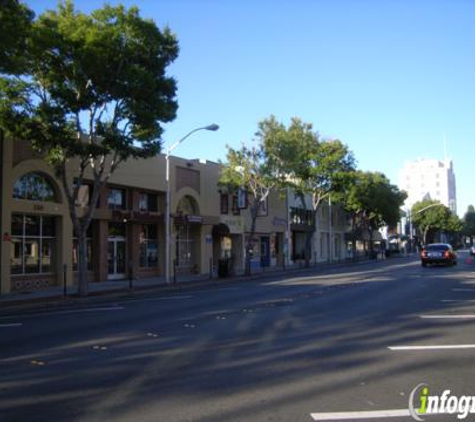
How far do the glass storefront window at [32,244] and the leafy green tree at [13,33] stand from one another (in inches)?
309

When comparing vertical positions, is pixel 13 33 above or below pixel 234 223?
above

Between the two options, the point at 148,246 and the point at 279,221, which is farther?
the point at 279,221

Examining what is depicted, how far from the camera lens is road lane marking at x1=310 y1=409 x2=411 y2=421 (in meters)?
5.74

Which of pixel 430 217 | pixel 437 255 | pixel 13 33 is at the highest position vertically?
pixel 13 33

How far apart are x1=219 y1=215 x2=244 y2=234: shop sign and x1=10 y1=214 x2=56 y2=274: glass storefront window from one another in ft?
47.0

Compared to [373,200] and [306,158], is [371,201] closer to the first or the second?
[373,200]

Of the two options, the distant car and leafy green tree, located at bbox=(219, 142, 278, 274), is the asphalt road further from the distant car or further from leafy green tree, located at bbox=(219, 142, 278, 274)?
the distant car

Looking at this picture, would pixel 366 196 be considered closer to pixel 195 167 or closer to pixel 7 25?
pixel 195 167

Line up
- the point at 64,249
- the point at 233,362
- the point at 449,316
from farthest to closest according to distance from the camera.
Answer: the point at 64,249 < the point at 449,316 < the point at 233,362

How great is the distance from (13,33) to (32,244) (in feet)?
38.4

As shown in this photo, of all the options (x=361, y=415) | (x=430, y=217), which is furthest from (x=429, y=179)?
(x=361, y=415)

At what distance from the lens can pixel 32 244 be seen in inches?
995

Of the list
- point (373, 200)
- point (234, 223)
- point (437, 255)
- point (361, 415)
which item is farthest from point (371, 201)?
point (361, 415)

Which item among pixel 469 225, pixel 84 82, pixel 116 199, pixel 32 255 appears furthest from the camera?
pixel 469 225
